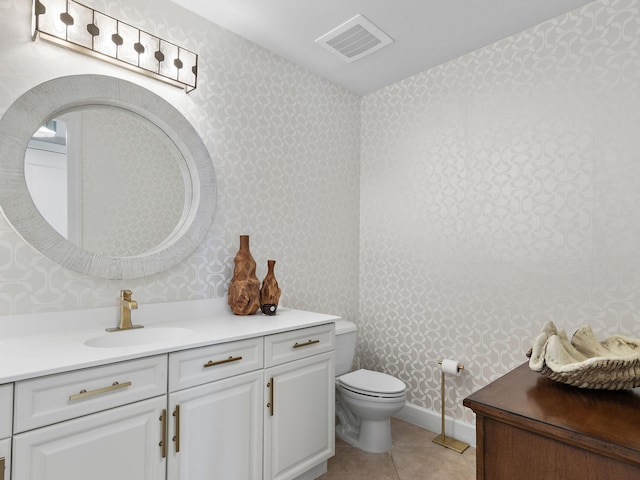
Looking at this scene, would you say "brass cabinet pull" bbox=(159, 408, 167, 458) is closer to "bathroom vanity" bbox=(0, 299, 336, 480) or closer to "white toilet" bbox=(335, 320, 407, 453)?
"bathroom vanity" bbox=(0, 299, 336, 480)

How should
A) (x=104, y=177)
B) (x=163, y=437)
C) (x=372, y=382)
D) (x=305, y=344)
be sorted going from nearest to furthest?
(x=163, y=437) → (x=104, y=177) → (x=305, y=344) → (x=372, y=382)

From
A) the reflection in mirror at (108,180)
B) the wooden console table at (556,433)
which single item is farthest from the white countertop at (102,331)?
the wooden console table at (556,433)

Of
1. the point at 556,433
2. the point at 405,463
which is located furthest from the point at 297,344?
the point at 556,433

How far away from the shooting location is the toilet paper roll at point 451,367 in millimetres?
2374

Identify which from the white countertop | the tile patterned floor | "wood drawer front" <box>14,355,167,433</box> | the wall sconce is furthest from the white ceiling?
the tile patterned floor

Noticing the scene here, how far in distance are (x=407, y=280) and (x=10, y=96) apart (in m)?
2.46

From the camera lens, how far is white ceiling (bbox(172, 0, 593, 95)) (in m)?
2.00

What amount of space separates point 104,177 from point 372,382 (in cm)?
196

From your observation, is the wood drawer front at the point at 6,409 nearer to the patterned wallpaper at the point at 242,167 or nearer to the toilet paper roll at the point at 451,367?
the patterned wallpaper at the point at 242,167

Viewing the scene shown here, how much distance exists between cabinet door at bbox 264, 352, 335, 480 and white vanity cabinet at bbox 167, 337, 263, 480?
0.07m

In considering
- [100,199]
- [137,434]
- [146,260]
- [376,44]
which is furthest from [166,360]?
[376,44]

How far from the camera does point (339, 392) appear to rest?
7.91ft

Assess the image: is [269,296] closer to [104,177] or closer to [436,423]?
[104,177]

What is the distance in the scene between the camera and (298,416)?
6.15 ft
